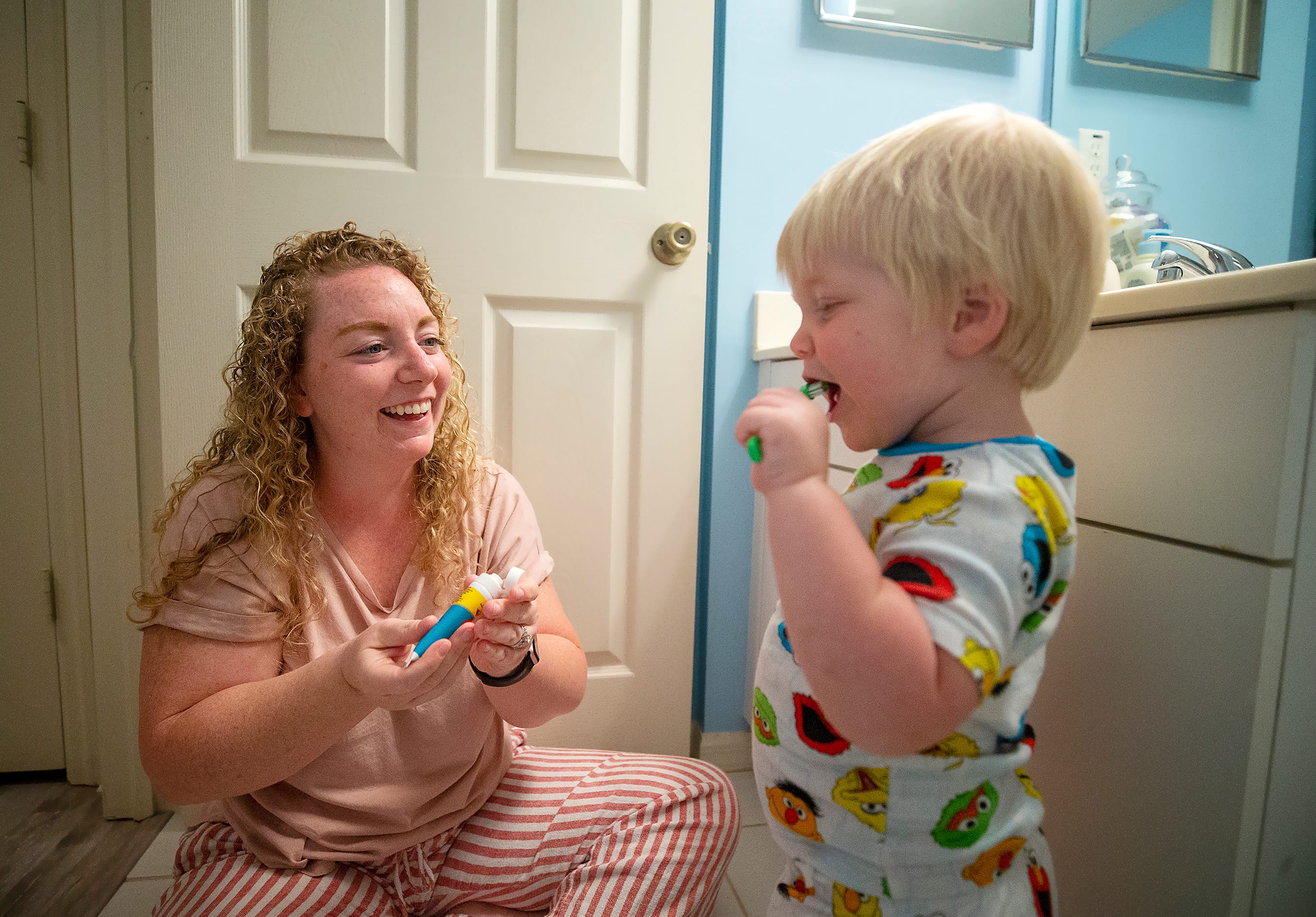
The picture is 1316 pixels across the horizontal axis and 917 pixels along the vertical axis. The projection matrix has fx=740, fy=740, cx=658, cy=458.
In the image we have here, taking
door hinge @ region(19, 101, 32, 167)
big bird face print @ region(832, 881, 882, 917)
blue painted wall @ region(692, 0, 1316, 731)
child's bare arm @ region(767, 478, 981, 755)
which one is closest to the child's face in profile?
child's bare arm @ region(767, 478, 981, 755)

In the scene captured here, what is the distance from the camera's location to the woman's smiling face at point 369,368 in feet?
2.56

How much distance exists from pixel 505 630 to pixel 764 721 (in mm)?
258

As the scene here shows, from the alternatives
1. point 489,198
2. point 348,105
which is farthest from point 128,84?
point 489,198

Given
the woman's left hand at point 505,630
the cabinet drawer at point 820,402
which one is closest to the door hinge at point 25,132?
the woman's left hand at point 505,630

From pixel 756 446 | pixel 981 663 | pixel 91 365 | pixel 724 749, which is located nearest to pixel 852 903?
pixel 981 663

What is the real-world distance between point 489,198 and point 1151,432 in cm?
89

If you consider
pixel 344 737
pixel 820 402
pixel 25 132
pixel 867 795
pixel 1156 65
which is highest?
pixel 1156 65

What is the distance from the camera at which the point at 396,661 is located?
676mm

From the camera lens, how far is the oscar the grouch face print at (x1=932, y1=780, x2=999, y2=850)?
0.52 metres

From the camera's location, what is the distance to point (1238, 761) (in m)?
0.54

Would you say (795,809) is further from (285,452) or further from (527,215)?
(527,215)

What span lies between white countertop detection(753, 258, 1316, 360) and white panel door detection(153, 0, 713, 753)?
25.6 inches

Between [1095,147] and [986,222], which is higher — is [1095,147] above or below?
above

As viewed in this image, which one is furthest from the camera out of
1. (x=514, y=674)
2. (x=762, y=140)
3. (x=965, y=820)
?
(x=762, y=140)
